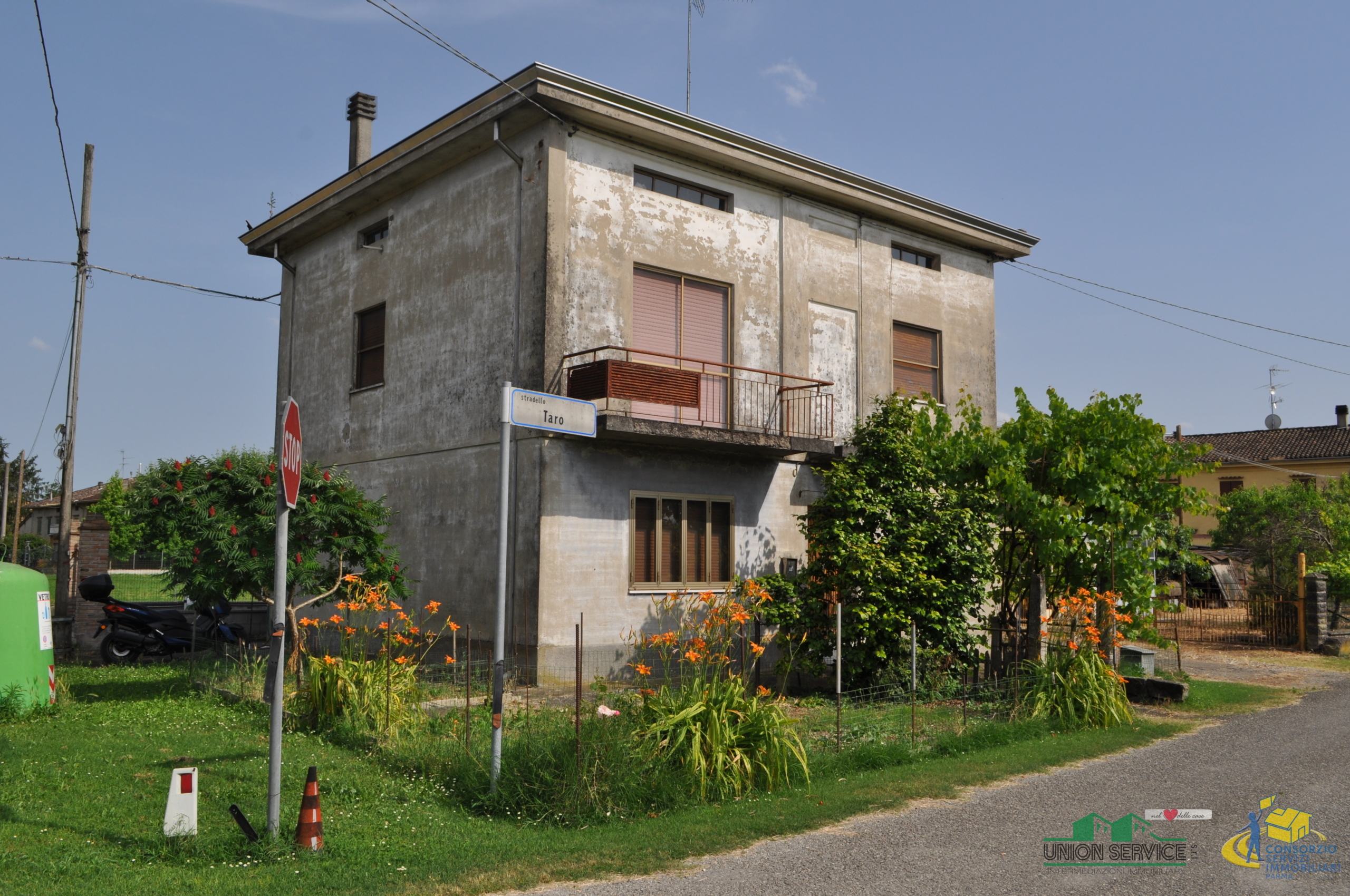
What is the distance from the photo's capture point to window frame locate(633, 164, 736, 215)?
15.5m

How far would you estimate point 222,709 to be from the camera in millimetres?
10961

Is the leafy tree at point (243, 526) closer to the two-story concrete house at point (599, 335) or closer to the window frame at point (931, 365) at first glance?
the two-story concrete house at point (599, 335)

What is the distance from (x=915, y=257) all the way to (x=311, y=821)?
16435 millimetres

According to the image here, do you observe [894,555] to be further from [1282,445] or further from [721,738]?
[1282,445]

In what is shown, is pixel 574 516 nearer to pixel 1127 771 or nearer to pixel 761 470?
pixel 761 470

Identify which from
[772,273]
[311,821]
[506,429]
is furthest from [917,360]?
[311,821]

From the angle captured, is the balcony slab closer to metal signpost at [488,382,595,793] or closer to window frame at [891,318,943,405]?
window frame at [891,318,943,405]

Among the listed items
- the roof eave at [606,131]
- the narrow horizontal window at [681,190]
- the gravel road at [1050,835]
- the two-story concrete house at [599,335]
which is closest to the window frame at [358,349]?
the two-story concrete house at [599,335]

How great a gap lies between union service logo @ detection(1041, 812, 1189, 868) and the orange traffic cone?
455 centimetres

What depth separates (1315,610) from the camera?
2097 cm

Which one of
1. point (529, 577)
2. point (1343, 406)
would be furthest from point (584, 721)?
point (1343, 406)

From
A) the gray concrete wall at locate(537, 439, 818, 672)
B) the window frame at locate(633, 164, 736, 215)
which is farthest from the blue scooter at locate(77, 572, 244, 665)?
the window frame at locate(633, 164, 736, 215)

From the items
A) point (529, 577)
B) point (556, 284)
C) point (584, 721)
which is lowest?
point (584, 721)

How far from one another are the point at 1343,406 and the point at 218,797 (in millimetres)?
63401
